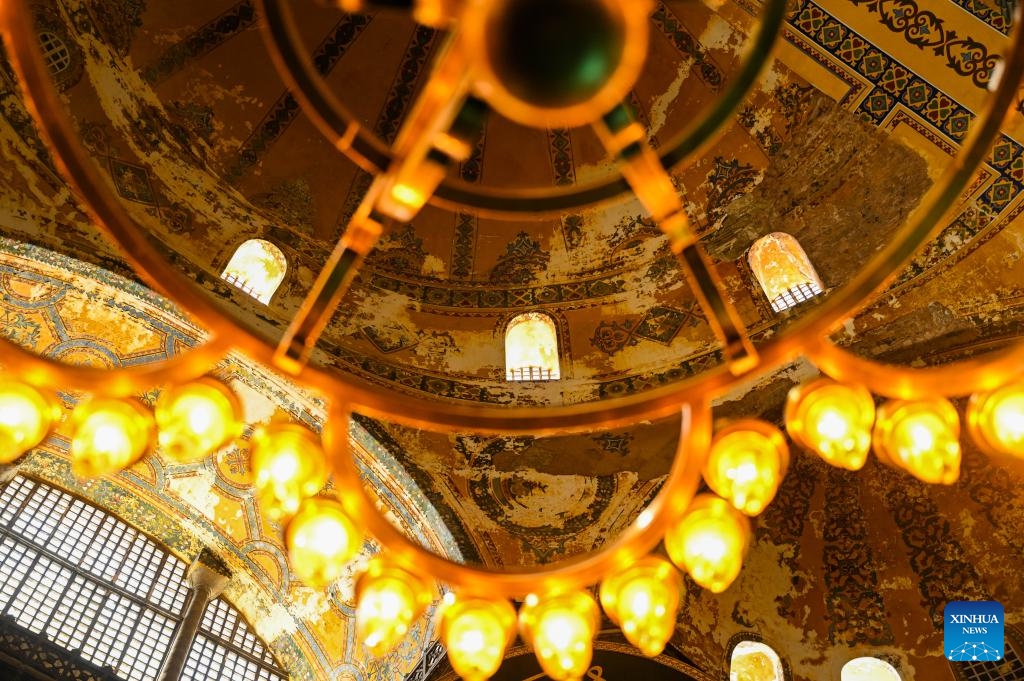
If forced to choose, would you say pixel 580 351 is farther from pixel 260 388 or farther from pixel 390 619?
pixel 390 619

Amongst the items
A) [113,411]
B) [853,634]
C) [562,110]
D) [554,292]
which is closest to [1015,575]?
[853,634]

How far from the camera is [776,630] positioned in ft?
25.5

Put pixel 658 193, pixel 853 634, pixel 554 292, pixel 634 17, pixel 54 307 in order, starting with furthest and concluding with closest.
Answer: pixel 554 292 < pixel 853 634 < pixel 54 307 < pixel 658 193 < pixel 634 17

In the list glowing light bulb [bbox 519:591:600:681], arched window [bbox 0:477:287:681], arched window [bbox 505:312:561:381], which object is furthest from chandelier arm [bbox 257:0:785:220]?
arched window [bbox 0:477:287:681]

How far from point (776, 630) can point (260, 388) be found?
5.17 m

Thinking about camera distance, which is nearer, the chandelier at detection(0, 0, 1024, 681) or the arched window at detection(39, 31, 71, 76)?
the chandelier at detection(0, 0, 1024, 681)

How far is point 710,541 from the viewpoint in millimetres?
3211

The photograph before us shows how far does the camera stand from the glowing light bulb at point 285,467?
328 cm

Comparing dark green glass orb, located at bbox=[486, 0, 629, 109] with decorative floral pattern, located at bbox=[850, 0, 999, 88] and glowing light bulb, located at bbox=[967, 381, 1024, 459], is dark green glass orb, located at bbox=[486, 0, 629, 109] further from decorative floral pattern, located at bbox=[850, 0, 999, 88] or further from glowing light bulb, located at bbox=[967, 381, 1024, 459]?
decorative floral pattern, located at bbox=[850, 0, 999, 88]

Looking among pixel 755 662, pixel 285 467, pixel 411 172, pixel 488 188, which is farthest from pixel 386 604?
pixel 755 662

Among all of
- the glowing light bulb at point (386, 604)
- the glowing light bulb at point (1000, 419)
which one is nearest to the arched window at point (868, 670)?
the glowing light bulb at point (1000, 419)

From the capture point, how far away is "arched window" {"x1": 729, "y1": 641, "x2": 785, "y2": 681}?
762cm

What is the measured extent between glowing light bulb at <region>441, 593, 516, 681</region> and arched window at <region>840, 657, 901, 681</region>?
5.45m

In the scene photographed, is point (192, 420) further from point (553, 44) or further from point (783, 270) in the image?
point (783, 270)
